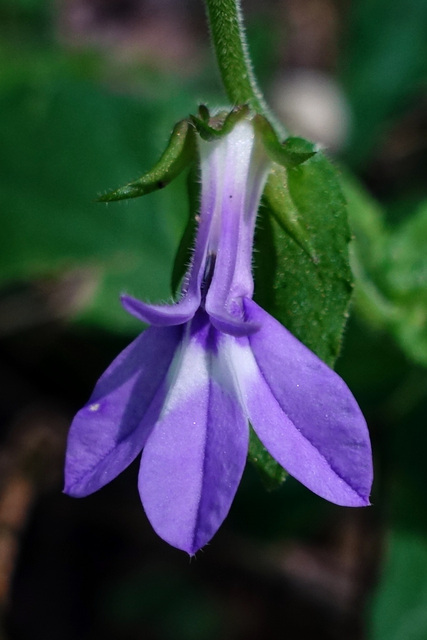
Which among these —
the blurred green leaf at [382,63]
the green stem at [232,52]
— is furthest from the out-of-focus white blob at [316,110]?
the green stem at [232,52]

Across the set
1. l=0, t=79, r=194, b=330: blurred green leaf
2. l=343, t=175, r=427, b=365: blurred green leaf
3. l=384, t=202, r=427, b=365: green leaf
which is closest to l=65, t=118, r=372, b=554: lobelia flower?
l=343, t=175, r=427, b=365: blurred green leaf

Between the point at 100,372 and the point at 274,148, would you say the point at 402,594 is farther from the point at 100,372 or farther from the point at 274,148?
the point at 274,148

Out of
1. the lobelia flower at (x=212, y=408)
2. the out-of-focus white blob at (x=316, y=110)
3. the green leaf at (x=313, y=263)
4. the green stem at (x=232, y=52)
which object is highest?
the out-of-focus white blob at (x=316, y=110)

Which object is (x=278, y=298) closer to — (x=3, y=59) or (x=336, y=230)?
(x=336, y=230)

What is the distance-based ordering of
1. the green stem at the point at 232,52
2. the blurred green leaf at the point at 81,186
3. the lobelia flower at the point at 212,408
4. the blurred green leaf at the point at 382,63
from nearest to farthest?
the lobelia flower at the point at 212,408, the green stem at the point at 232,52, the blurred green leaf at the point at 81,186, the blurred green leaf at the point at 382,63

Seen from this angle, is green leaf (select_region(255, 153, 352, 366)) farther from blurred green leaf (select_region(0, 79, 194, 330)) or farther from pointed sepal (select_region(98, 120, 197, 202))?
blurred green leaf (select_region(0, 79, 194, 330))

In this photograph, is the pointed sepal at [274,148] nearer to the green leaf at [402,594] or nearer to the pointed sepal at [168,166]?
the pointed sepal at [168,166]
